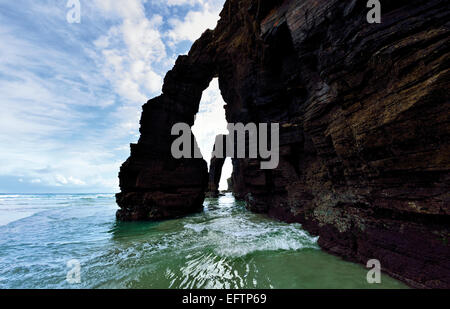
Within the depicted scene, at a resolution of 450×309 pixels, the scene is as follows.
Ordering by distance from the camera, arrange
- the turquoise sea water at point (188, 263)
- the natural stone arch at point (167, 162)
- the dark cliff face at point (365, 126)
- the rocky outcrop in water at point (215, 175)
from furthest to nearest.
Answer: the rocky outcrop in water at point (215, 175), the natural stone arch at point (167, 162), the turquoise sea water at point (188, 263), the dark cliff face at point (365, 126)

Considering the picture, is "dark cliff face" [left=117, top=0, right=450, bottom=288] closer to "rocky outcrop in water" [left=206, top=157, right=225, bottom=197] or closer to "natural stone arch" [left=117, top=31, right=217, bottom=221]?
"natural stone arch" [left=117, top=31, right=217, bottom=221]

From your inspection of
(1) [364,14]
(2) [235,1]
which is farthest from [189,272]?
(2) [235,1]

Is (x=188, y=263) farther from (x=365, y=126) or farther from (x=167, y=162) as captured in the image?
(x=167, y=162)

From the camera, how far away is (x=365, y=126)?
15.7 ft

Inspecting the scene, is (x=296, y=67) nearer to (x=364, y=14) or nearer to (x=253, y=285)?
(x=364, y=14)

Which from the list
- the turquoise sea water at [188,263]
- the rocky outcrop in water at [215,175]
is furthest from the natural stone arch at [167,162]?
the rocky outcrop in water at [215,175]

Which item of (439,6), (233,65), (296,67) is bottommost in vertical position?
(439,6)

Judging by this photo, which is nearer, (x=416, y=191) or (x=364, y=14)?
(x=416, y=191)

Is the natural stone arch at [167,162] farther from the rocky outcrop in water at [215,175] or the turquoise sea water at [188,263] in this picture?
the rocky outcrop in water at [215,175]

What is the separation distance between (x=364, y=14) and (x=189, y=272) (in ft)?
29.8

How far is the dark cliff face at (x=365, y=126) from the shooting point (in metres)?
3.60

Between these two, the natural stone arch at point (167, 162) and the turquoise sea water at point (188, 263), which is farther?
the natural stone arch at point (167, 162)

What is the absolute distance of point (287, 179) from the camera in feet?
36.6

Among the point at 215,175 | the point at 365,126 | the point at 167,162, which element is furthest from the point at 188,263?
the point at 215,175
